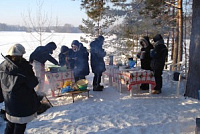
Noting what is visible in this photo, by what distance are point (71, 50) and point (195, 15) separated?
3.83 m

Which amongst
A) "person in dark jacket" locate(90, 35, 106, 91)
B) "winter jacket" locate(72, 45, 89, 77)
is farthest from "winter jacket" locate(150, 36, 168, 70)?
"winter jacket" locate(72, 45, 89, 77)

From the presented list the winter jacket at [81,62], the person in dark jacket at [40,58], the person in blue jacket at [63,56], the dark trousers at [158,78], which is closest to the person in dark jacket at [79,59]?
the winter jacket at [81,62]

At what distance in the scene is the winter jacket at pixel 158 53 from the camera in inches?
233

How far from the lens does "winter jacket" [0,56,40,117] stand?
8.78ft

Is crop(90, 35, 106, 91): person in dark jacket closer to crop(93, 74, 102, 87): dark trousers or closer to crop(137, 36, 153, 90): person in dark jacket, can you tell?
crop(93, 74, 102, 87): dark trousers

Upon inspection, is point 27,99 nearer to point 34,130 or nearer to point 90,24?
point 34,130

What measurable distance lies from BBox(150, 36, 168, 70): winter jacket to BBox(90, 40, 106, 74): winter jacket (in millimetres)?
1573

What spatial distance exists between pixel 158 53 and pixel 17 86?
14.3 feet

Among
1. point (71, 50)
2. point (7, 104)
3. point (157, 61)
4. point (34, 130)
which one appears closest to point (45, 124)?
point (34, 130)

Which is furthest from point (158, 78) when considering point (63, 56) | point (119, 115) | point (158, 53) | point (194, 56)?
point (63, 56)

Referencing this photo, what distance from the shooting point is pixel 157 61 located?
598cm

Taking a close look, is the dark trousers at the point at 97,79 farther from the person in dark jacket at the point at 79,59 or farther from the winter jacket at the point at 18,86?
the winter jacket at the point at 18,86

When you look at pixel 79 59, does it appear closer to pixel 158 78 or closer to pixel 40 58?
pixel 40 58

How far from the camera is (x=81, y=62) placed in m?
6.47
